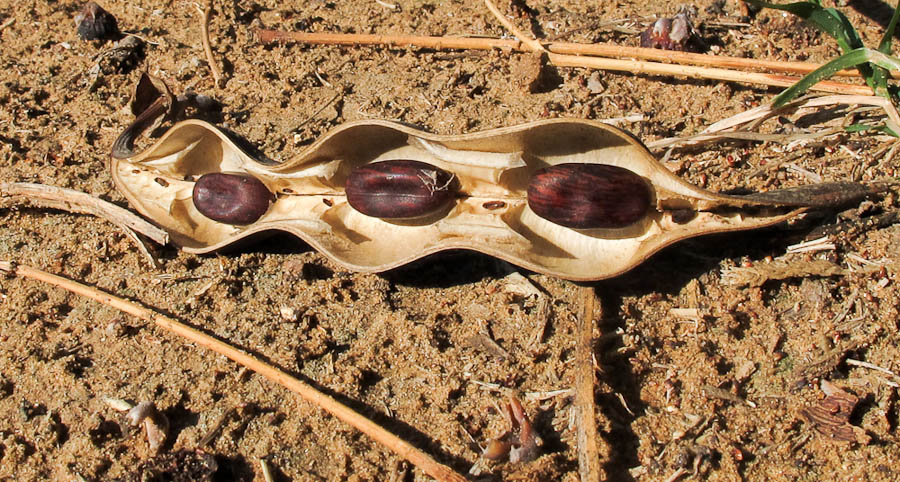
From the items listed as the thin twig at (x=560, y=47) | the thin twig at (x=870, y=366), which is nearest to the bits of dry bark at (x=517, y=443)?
the thin twig at (x=870, y=366)

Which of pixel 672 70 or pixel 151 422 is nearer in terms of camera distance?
pixel 151 422

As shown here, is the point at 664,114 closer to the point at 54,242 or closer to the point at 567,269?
the point at 567,269

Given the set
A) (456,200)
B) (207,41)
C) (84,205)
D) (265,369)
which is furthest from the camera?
(207,41)

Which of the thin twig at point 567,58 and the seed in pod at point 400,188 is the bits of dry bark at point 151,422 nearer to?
the seed in pod at point 400,188

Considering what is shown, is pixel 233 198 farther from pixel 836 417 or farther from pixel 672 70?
pixel 836 417

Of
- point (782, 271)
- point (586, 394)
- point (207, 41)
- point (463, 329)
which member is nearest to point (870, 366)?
point (782, 271)

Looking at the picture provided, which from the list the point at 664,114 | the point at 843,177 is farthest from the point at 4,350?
the point at 843,177

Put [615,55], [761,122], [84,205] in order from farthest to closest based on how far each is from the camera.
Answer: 1. [615,55]
2. [84,205]
3. [761,122]
